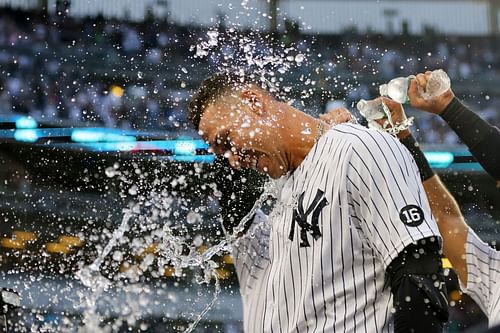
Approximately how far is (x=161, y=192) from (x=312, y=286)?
7.88ft

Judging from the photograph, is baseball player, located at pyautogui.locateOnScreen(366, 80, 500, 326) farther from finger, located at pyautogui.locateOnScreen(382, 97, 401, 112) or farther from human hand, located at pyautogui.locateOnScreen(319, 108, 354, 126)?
human hand, located at pyautogui.locateOnScreen(319, 108, 354, 126)

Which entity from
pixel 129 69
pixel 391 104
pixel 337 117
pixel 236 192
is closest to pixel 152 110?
pixel 129 69

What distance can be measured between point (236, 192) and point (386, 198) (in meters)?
0.87

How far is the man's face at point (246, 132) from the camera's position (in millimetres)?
1791

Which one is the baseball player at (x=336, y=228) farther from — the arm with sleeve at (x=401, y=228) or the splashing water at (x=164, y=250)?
the splashing water at (x=164, y=250)

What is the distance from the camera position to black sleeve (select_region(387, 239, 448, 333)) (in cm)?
136

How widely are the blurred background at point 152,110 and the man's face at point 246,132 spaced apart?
5.92 ft

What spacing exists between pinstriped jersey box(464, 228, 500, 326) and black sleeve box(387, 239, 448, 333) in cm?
64

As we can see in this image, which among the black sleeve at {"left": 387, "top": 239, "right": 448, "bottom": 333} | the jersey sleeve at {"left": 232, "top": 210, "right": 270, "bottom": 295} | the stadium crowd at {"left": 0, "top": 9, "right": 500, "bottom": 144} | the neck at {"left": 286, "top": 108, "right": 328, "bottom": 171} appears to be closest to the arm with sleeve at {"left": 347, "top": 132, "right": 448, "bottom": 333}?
the black sleeve at {"left": 387, "top": 239, "right": 448, "bottom": 333}

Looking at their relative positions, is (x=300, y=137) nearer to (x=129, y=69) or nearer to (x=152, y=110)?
(x=152, y=110)

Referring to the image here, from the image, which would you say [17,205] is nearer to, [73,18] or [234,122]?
[73,18]

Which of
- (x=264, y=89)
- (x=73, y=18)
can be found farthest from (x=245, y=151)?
(x=73, y=18)

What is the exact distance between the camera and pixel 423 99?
6.94 ft

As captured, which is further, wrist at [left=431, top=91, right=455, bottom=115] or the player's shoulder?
wrist at [left=431, top=91, right=455, bottom=115]
